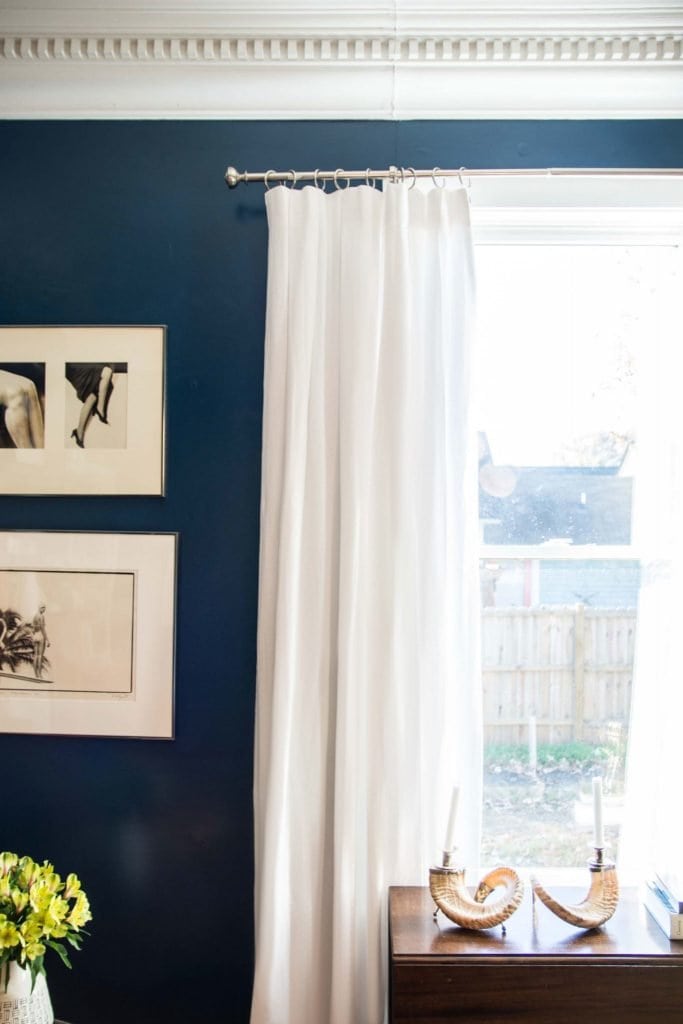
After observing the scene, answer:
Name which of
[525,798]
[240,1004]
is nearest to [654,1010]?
[525,798]

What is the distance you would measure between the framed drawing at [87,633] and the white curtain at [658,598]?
1143mm

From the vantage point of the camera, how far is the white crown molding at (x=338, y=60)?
6.77 feet

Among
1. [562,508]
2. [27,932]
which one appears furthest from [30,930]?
[562,508]

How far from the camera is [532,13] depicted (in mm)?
2047

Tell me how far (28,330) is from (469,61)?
4.15ft

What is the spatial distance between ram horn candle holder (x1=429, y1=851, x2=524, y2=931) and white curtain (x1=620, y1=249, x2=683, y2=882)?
1.41 ft

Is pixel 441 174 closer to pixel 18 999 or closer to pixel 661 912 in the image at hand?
pixel 661 912

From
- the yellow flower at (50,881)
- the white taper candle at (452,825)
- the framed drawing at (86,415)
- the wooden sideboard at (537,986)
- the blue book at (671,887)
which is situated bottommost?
the wooden sideboard at (537,986)

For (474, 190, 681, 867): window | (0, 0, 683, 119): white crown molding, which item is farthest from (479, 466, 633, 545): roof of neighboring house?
(0, 0, 683, 119): white crown molding

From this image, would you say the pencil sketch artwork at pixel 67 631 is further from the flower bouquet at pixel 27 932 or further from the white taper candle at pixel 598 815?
the white taper candle at pixel 598 815

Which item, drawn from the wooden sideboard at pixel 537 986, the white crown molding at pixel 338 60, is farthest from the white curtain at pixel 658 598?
the white crown molding at pixel 338 60

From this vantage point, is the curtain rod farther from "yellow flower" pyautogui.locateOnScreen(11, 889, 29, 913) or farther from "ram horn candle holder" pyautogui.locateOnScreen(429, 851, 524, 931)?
"yellow flower" pyautogui.locateOnScreen(11, 889, 29, 913)

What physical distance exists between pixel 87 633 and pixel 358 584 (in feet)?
2.28

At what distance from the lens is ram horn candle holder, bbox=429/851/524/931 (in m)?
1.73
